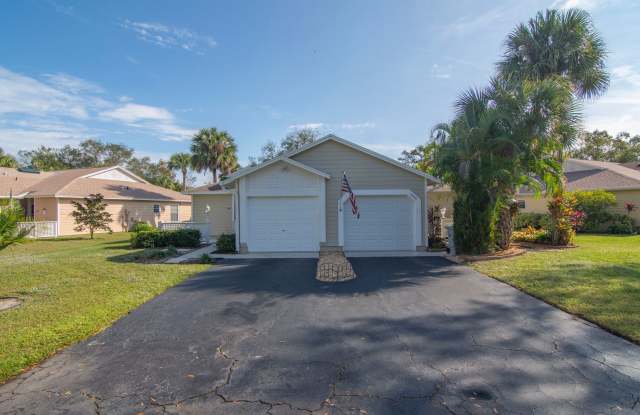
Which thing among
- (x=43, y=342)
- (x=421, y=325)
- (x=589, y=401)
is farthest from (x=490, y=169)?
(x=43, y=342)

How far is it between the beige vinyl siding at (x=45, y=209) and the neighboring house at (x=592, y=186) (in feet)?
74.4

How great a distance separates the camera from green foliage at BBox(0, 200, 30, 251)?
20.3 ft

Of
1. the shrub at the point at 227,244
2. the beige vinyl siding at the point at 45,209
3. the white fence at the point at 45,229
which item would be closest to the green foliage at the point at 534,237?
the shrub at the point at 227,244

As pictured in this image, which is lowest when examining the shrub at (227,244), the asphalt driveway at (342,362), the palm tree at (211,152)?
the asphalt driveway at (342,362)

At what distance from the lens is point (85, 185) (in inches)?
870

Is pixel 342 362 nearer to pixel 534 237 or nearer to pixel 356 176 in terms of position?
pixel 356 176

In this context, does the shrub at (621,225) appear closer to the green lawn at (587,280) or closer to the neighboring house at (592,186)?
the neighboring house at (592,186)

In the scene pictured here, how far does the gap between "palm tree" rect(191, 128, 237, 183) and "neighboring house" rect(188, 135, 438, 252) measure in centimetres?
1560

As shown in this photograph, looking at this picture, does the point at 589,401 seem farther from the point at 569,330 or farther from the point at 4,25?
the point at 4,25

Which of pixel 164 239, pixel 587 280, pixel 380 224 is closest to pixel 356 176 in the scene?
pixel 380 224

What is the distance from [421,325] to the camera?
15.3ft

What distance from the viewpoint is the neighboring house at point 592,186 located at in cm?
1706

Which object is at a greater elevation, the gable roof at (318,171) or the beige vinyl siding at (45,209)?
the gable roof at (318,171)

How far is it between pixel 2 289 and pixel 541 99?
15199 mm
